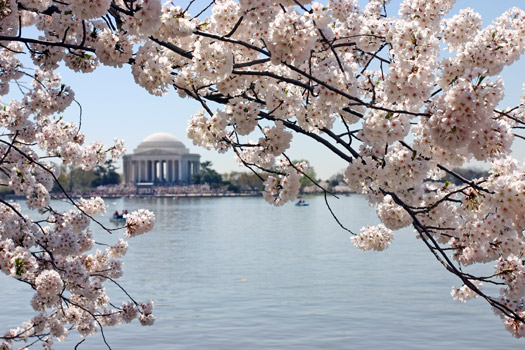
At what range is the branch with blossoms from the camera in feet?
12.8

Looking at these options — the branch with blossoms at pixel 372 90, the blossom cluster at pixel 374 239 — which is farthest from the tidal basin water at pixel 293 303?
the branch with blossoms at pixel 372 90

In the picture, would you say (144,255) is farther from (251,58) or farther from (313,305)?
(251,58)

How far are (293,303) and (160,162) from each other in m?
151

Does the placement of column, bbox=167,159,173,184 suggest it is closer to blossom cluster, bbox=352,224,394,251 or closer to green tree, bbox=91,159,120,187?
green tree, bbox=91,159,120,187

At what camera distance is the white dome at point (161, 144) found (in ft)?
551

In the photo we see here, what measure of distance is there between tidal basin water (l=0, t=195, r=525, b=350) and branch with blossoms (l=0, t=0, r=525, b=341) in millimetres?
10515

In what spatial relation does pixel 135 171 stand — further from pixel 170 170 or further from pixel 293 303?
pixel 293 303

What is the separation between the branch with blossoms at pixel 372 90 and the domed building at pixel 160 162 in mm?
160410

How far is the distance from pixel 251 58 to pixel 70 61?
4.46 feet

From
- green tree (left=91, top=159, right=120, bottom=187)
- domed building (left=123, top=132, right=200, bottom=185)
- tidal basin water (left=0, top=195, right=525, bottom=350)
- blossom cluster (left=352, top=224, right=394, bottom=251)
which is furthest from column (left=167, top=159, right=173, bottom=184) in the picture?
blossom cluster (left=352, top=224, right=394, bottom=251)

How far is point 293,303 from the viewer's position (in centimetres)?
2030

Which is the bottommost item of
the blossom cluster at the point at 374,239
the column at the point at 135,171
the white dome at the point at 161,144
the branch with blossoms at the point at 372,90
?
the blossom cluster at the point at 374,239

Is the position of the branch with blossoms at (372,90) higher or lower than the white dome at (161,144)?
lower

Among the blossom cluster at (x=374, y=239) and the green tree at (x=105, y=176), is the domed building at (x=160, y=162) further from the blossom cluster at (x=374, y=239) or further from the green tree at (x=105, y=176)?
the blossom cluster at (x=374, y=239)
